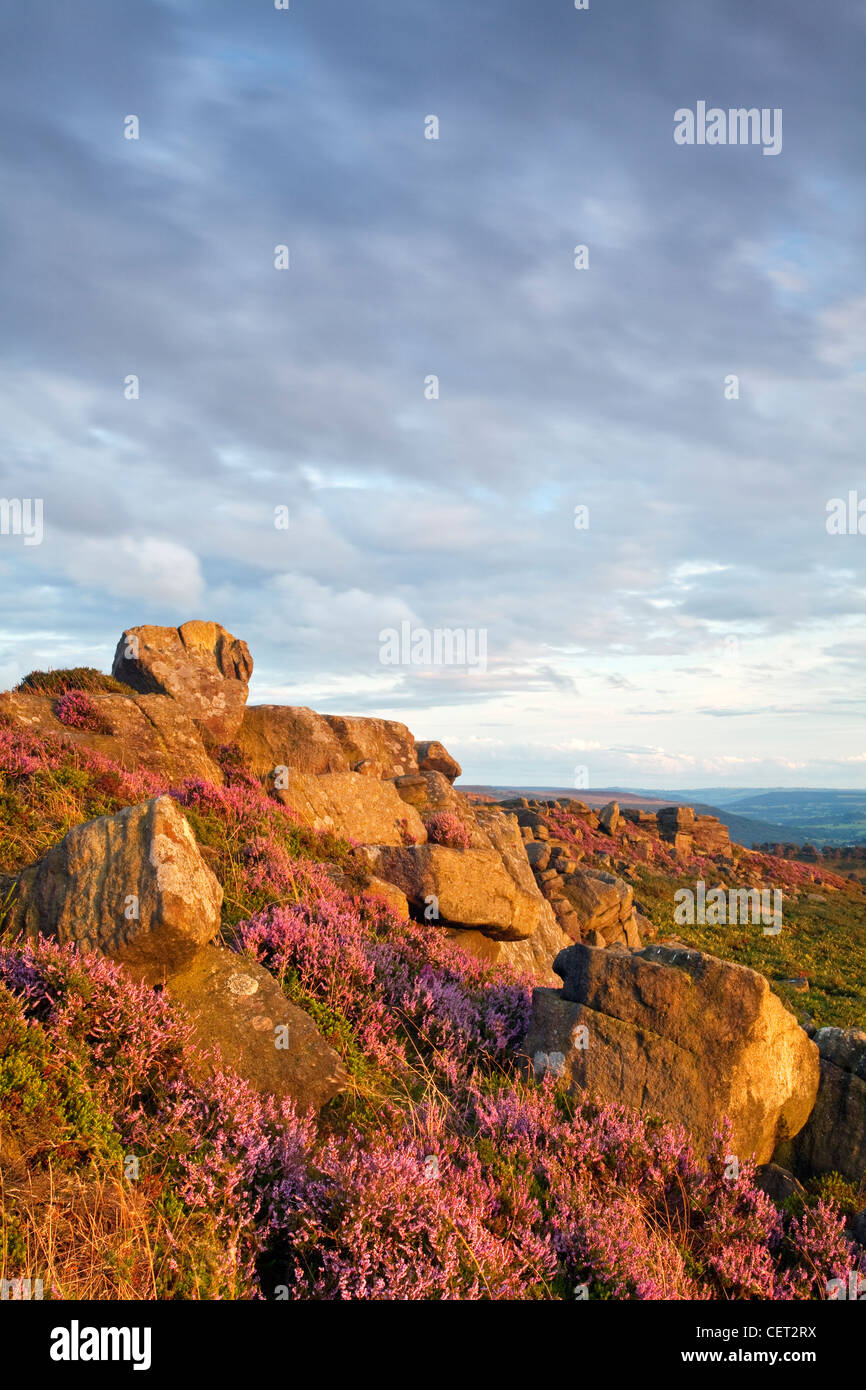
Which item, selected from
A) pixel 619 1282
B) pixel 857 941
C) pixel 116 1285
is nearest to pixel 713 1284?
pixel 619 1282

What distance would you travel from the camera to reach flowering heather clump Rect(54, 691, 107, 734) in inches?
577

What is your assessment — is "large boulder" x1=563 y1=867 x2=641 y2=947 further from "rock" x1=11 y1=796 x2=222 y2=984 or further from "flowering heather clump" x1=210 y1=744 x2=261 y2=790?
"rock" x1=11 y1=796 x2=222 y2=984

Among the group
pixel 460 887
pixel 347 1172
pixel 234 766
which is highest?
pixel 234 766

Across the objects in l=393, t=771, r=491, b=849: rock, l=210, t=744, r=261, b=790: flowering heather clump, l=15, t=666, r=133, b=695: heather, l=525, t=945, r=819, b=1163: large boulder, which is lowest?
l=525, t=945, r=819, b=1163: large boulder

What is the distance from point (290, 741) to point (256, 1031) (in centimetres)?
1205

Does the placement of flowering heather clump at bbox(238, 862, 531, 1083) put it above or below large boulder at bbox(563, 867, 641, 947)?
above

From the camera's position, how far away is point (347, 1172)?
5.35m

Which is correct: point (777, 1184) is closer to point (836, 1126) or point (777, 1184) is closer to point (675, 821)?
point (836, 1126)

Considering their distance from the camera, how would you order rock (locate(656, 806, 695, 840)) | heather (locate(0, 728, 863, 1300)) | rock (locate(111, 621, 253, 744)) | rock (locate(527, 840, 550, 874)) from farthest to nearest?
rock (locate(656, 806, 695, 840)) → rock (locate(527, 840, 550, 874)) → rock (locate(111, 621, 253, 744)) → heather (locate(0, 728, 863, 1300))

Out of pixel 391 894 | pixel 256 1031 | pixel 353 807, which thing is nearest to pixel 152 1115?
pixel 256 1031

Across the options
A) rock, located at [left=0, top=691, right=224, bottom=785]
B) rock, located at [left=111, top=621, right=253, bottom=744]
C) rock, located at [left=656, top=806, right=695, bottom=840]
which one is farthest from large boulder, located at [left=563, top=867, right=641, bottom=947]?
rock, located at [left=656, top=806, right=695, bottom=840]

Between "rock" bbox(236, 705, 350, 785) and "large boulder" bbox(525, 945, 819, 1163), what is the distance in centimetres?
1043

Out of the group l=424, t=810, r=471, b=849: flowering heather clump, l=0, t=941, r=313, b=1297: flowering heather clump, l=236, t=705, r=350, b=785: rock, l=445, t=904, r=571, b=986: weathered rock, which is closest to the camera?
l=0, t=941, r=313, b=1297: flowering heather clump

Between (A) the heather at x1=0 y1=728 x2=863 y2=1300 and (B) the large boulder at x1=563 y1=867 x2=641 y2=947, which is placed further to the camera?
(B) the large boulder at x1=563 y1=867 x2=641 y2=947
